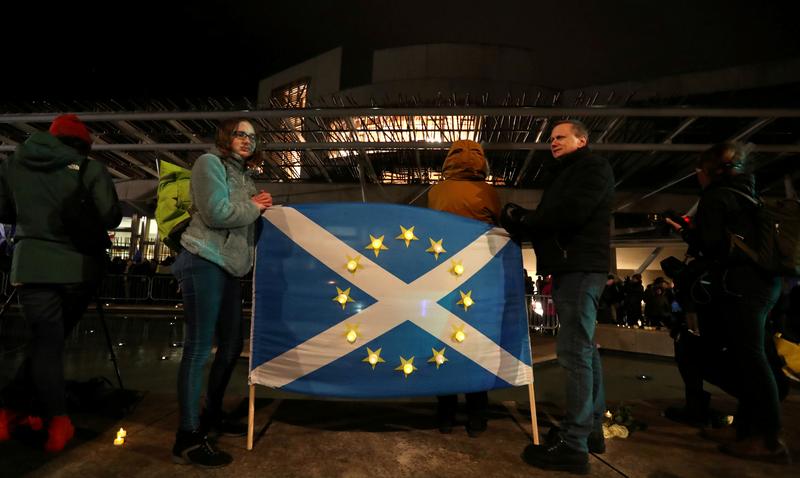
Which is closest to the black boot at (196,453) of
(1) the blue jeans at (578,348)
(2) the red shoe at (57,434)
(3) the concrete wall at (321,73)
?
(2) the red shoe at (57,434)

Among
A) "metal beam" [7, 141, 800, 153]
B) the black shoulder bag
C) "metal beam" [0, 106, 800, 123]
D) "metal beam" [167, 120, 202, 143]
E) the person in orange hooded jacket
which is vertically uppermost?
"metal beam" [167, 120, 202, 143]

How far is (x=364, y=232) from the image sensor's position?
254cm

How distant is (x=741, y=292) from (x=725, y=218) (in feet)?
1.41

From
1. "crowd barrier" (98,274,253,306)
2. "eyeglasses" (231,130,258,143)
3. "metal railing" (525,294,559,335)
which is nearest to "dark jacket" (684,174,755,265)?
"eyeglasses" (231,130,258,143)

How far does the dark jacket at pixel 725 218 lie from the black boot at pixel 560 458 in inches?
Result: 56.0

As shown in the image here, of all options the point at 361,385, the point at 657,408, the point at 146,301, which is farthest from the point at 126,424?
the point at 146,301

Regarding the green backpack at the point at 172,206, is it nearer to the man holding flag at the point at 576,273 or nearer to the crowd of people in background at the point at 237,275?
the crowd of people in background at the point at 237,275

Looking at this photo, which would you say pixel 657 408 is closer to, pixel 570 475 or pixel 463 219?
pixel 570 475

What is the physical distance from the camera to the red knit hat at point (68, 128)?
2.39 m

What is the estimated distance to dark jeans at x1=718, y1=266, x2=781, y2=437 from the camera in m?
2.31

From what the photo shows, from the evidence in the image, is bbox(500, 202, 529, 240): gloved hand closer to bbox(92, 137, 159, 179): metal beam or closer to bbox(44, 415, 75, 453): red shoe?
bbox(44, 415, 75, 453): red shoe

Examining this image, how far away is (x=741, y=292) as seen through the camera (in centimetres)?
240

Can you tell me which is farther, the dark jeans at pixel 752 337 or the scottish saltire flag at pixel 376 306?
the scottish saltire flag at pixel 376 306

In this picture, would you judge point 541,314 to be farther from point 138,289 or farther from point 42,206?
point 138,289
